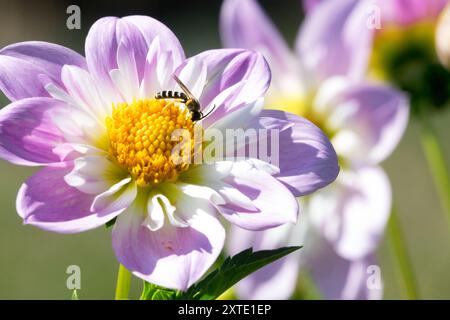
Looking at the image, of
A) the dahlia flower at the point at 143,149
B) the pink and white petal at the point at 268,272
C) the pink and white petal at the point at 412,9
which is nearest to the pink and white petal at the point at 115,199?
the dahlia flower at the point at 143,149

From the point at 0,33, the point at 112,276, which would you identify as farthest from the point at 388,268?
the point at 0,33

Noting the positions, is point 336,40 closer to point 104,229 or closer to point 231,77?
point 231,77

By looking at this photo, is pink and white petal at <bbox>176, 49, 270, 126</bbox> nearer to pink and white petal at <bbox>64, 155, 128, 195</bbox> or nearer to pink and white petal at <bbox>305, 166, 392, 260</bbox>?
pink and white petal at <bbox>64, 155, 128, 195</bbox>

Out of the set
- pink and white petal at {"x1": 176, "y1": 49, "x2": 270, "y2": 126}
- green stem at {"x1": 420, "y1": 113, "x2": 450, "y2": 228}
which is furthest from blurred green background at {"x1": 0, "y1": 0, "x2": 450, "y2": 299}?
pink and white petal at {"x1": 176, "y1": 49, "x2": 270, "y2": 126}

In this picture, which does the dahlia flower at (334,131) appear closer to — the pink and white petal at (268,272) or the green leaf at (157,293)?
the pink and white petal at (268,272)

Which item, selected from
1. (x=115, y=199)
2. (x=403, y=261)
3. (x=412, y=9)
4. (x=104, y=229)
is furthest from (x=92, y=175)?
(x=104, y=229)
